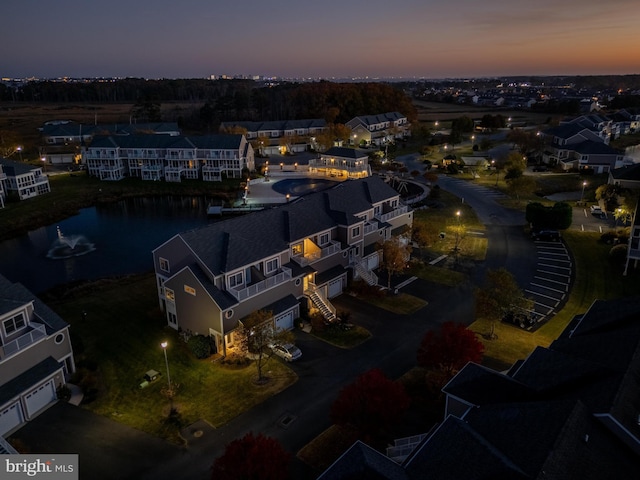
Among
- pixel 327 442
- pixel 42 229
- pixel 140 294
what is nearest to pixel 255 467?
pixel 327 442

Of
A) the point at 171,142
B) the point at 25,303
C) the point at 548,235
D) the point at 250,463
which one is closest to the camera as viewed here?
the point at 250,463

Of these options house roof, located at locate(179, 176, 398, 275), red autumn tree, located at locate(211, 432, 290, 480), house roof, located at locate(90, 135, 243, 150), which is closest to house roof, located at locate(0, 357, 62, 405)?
house roof, located at locate(179, 176, 398, 275)

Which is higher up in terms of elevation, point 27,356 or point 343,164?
point 343,164

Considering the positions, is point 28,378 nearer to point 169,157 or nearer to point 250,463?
point 250,463

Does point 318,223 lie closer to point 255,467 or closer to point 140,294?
point 140,294

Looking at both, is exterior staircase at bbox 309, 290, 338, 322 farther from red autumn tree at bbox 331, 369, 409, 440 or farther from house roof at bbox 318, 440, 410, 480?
house roof at bbox 318, 440, 410, 480

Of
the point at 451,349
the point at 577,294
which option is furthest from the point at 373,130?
the point at 451,349
